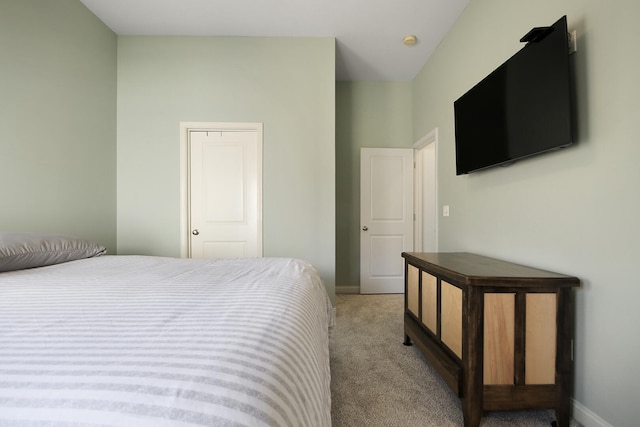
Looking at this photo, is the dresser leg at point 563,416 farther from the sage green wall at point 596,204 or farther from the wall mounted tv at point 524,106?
the wall mounted tv at point 524,106

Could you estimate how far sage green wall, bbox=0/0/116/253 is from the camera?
1.74 meters

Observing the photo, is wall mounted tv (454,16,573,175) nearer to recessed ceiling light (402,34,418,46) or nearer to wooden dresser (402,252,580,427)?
wooden dresser (402,252,580,427)

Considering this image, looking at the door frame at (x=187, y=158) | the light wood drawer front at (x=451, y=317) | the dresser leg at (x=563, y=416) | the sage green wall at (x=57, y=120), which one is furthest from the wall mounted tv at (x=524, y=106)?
the sage green wall at (x=57, y=120)

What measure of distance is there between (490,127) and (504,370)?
1.52 meters

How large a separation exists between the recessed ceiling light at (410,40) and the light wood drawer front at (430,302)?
242 centimetres

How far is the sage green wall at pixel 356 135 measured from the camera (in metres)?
3.54

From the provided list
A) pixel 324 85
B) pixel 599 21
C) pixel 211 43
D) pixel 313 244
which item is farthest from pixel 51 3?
pixel 599 21

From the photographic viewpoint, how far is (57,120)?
6.66 feet

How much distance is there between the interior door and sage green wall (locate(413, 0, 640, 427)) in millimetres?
1800

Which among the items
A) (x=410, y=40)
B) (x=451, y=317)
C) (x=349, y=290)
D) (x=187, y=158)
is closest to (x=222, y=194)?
(x=187, y=158)

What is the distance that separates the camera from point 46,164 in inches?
76.7

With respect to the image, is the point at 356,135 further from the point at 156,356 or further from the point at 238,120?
the point at 156,356

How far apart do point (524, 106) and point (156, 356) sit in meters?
2.02

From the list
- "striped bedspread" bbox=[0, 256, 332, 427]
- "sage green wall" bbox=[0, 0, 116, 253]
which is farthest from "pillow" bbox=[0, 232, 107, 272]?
"sage green wall" bbox=[0, 0, 116, 253]
